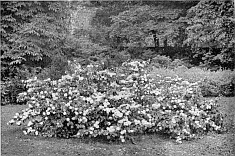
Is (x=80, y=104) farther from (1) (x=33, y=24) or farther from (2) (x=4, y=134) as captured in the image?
(1) (x=33, y=24)

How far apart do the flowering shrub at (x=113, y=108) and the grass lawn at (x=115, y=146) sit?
0.32ft

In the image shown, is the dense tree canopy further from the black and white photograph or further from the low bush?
the low bush

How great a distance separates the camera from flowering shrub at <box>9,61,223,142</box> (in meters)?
4.04

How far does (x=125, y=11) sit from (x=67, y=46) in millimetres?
1973

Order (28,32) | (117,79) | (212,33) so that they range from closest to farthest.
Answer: (117,79) < (28,32) < (212,33)

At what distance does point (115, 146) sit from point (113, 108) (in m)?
0.38

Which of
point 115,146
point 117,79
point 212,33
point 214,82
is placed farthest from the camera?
point 212,33

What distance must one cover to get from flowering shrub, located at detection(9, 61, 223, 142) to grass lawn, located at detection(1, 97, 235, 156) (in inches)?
3.9

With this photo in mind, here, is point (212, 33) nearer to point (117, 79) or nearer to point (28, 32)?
point (28, 32)

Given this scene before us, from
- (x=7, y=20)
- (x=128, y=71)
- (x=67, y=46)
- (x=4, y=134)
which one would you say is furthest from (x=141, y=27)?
(x=4, y=134)

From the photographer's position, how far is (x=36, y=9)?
9234 mm

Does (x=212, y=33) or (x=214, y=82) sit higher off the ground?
(x=212, y=33)

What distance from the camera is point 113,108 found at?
3994mm

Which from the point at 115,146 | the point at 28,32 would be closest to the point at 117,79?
the point at 115,146
